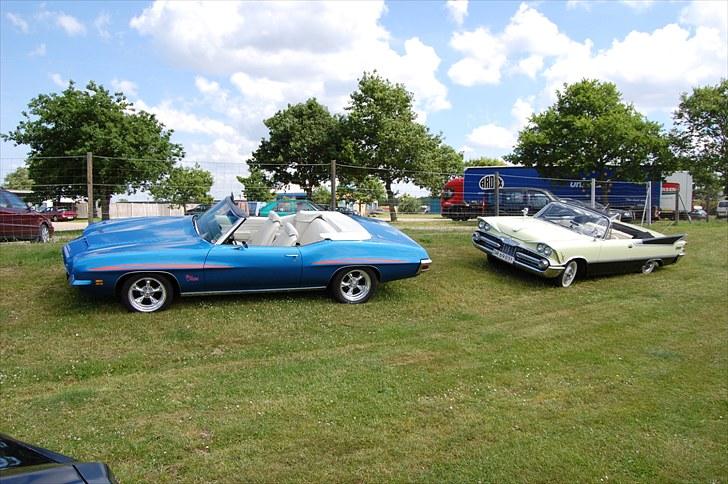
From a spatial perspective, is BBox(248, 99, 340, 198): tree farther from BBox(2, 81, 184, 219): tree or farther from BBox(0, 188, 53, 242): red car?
BBox(0, 188, 53, 242): red car

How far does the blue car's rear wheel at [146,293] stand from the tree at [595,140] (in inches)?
873

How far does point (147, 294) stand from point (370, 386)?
9.96ft

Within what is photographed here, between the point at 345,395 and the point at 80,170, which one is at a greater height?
the point at 80,170

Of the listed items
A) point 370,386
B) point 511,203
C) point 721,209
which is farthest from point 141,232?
point 721,209

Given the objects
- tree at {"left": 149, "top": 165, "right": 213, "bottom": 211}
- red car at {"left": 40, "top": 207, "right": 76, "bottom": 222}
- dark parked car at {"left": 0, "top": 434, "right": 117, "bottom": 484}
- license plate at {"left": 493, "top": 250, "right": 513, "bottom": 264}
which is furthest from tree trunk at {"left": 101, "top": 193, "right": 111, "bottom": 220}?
dark parked car at {"left": 0, "top": 434, "right": 117, "bottom": 484}

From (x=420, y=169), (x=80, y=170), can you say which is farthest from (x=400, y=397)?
(x=420, y=169)

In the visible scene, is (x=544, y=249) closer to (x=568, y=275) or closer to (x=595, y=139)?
(x=568, y=275)

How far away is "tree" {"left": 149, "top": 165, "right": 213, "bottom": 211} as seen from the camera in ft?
49.8

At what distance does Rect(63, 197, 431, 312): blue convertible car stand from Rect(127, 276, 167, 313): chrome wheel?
1 cm

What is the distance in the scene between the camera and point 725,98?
24.4 m

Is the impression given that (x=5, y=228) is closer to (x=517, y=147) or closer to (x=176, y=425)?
(x=176, y=425)

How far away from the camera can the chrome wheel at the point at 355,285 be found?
276 inches

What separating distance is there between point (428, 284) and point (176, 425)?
203 inches

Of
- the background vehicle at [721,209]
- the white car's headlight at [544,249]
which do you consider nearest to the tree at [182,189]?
the white car's headlight at [544,249]
